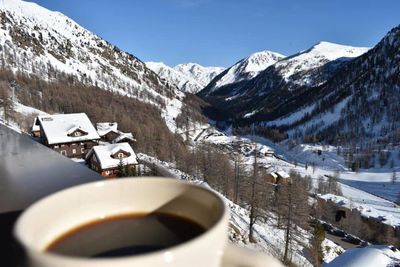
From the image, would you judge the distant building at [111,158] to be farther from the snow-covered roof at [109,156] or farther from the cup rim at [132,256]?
the cup rim at [132,256]

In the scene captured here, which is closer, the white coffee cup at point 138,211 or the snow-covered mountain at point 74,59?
the white coffee cup at point 138,211

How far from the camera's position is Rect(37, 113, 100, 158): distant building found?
85.4ft

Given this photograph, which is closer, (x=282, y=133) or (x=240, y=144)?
(x=240, y=144)

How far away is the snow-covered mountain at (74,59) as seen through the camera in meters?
96.4

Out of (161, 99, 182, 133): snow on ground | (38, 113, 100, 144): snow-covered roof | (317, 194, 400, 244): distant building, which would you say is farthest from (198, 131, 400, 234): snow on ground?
(38, 113, 100, 144): snow-covered roof

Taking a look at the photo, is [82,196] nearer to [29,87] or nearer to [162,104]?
[29,87]

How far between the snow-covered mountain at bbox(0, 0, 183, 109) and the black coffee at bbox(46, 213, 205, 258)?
310ft

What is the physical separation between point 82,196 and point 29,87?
77608 millimetres

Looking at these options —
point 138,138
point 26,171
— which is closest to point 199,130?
point 138,138

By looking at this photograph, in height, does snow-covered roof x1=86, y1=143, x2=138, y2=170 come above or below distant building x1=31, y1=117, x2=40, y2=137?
below

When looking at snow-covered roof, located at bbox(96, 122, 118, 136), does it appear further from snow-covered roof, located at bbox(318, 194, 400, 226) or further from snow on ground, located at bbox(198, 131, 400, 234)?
snow-covered roof, located at bbox(318, 194, 400, 226)

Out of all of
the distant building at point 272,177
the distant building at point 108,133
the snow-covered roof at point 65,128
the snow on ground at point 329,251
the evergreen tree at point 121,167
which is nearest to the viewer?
the evergreen tree at point 121,167

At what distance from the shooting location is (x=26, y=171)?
4.90 feet

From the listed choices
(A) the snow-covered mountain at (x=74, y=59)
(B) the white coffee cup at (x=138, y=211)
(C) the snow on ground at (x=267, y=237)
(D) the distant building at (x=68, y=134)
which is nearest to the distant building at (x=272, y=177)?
(C) the snow on ground at (x=267, y=237)
